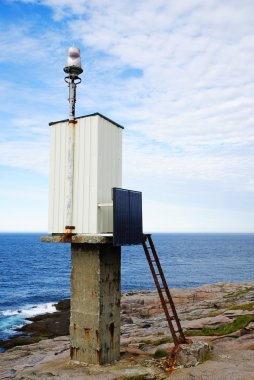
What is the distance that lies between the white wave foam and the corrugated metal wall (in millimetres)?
36816

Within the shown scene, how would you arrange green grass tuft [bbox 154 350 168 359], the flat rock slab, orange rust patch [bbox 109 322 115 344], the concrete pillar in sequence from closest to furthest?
the flat rock slab < the concrete pillar < orange rust patch [bbox 109 322 115 344] < green grass tuft [bbox 154 350 168 359]

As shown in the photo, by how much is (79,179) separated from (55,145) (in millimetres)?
1915

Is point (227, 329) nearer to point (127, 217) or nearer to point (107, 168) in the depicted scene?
point (127, 217)

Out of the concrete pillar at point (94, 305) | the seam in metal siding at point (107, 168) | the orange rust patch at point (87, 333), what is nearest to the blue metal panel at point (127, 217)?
the seam in metal siding at point (107, 168)

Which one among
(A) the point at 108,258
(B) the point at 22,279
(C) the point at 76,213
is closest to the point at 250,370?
(A) the point at 108,258

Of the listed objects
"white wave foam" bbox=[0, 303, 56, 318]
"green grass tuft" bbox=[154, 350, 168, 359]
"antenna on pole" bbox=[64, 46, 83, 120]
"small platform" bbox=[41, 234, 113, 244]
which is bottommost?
"white wave foam" bbox=[0, 303, 56, 318]

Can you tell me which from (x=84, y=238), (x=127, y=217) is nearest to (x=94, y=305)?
(x=84, y=238)

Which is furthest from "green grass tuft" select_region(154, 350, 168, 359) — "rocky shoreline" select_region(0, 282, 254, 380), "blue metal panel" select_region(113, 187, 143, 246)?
"blue metal panel" select_region(113, 187, 143, 246)

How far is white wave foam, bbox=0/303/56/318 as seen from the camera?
48.2 meters

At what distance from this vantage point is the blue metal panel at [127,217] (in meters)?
13.4

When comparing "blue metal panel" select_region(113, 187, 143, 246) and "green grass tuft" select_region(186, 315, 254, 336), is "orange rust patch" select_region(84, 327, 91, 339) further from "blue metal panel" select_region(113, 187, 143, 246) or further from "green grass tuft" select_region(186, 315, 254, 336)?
"green grass tuft" select_region(186, 315, 254, 336)

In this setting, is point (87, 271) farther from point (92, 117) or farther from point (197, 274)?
point (197, 274)

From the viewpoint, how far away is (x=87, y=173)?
14219 millimetres

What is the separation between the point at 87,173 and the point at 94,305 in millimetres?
4785
